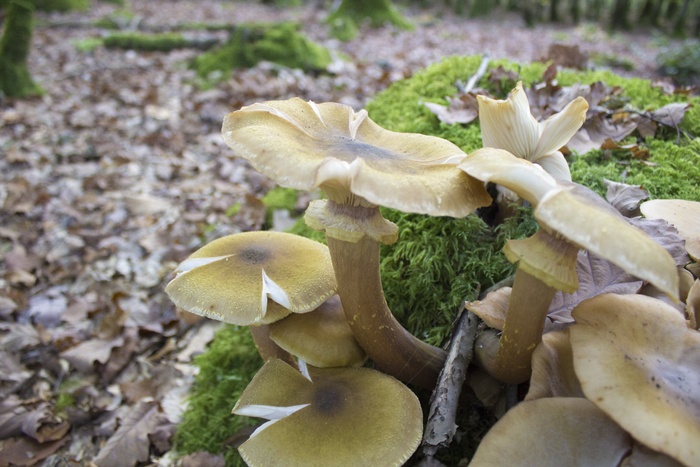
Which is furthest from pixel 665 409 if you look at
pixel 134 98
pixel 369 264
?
pixel 134 98

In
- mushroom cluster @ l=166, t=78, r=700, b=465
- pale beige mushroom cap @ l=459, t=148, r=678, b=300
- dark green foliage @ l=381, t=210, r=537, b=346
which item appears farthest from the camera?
dark green foliage @ l=381, t=210, r=537, b=346

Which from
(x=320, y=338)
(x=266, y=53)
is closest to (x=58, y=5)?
(x=266, y=53)

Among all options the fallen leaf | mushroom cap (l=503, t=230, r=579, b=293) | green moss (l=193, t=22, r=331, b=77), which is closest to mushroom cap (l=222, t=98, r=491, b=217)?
mushroom cap (l=503, t=230, r=579, b=293)

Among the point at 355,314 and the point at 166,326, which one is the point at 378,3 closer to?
the point at 166,326

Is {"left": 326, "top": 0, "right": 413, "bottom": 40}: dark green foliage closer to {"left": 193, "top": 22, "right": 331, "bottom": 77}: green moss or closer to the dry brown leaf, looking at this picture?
{"left": 193, "top": 22, "right": 331, "bottom": 77}: green moss

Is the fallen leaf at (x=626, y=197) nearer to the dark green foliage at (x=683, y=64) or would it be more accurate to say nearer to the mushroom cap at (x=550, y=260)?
the mushroom cap at (x=550, y=260)

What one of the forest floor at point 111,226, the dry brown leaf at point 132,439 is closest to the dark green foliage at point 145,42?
the forest floor at point 111,226
